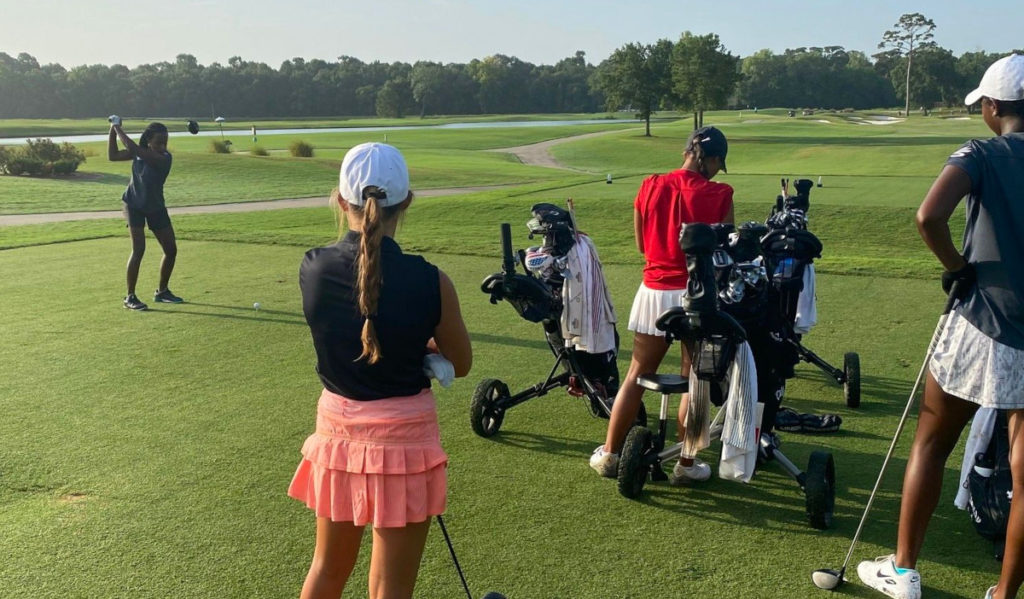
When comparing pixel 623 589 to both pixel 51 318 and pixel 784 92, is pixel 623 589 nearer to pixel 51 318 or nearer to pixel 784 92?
pixel 51 318

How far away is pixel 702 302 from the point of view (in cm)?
407

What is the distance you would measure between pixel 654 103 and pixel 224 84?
67.3 m

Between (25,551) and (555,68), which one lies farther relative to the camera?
(555,68)

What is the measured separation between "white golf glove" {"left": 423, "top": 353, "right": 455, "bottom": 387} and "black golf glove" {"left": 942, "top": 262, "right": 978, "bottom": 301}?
203 centimetres

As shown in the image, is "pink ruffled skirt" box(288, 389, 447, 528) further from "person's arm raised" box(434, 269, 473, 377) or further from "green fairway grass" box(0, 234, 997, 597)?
"green fairway grass" box(0, 234, 997, 597)

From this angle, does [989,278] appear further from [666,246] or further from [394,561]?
[394,561]

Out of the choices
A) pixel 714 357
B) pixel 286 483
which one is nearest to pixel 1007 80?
pixel 714 357

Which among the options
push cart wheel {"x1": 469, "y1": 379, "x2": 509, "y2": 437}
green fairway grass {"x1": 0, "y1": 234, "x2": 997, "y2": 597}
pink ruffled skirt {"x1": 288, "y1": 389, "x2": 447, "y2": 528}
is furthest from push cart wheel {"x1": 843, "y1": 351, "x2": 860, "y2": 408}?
pink ruffled skirt {"x1": 288, "y1": 389, "x2": 447, "y2": 528}

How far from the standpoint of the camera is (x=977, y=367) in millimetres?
3486

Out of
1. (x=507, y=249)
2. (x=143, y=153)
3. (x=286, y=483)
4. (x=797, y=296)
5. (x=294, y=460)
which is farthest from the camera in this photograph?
(x=143, y=153)

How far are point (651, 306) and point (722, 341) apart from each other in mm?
805

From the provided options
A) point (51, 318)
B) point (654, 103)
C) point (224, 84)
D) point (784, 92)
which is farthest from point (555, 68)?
point (51, 318)

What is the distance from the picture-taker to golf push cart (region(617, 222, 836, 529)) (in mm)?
4078

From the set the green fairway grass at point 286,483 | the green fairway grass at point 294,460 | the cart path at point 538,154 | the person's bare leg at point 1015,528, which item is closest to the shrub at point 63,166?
the cart path at point 538,154
